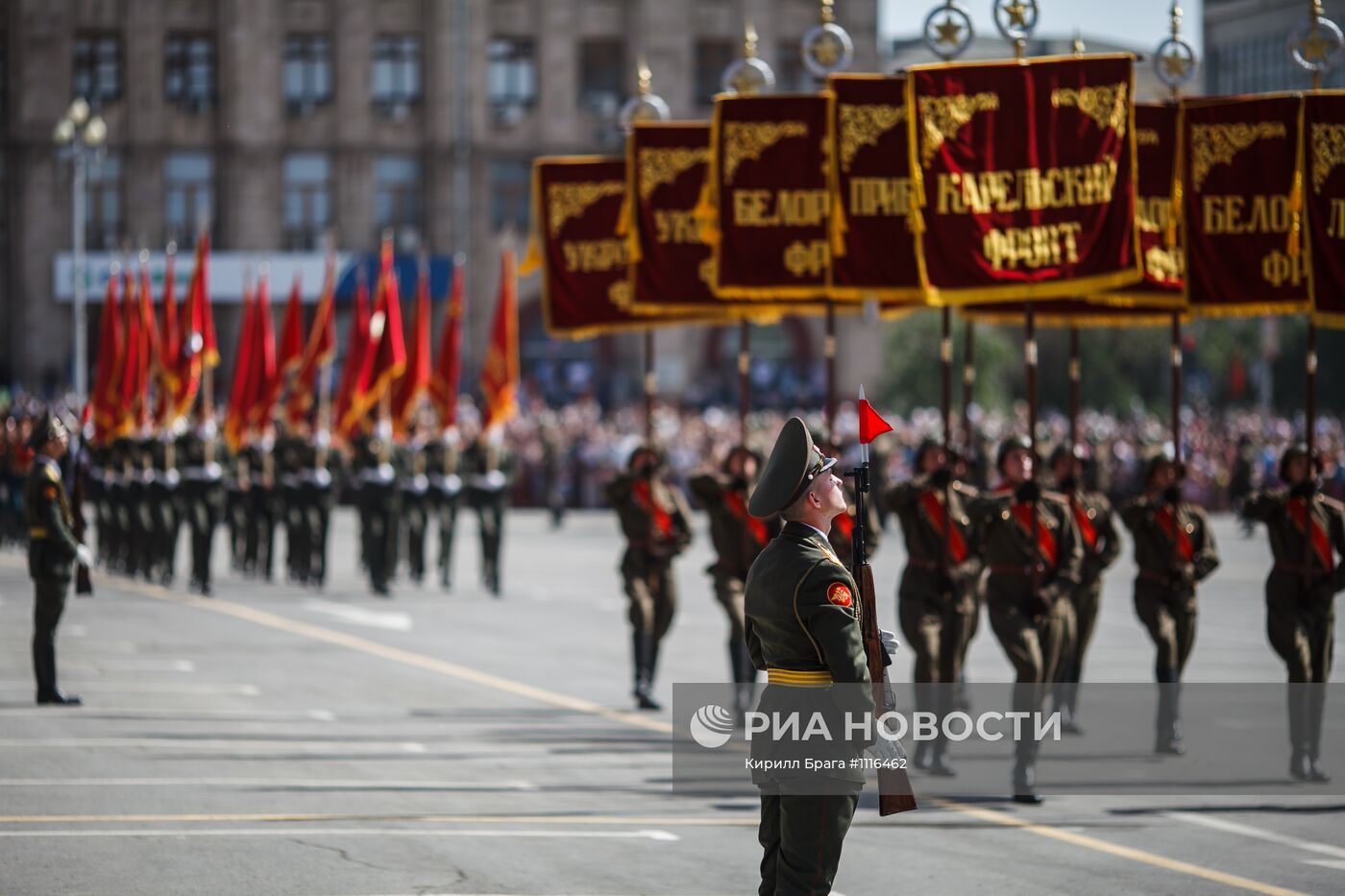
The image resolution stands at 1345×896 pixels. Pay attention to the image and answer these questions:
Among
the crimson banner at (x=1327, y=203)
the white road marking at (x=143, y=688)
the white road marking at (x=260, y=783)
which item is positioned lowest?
the white road marking at (x=143, y=688)

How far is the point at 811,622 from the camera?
704cm

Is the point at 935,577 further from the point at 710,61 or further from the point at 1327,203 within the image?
the point at 710,61

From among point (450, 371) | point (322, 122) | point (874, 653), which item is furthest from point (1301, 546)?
point (322, 122)

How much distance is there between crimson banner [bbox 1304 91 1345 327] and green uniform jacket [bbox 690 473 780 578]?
3789 mm

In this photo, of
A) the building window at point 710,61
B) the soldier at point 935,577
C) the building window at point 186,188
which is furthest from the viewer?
the building window at point 710,61

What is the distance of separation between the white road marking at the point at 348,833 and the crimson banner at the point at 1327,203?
5.51 m

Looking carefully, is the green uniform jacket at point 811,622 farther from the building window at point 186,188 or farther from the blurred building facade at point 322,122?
the building window at point 186,188

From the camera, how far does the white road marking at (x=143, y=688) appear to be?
1582 cm

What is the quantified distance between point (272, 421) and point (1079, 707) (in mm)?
15606

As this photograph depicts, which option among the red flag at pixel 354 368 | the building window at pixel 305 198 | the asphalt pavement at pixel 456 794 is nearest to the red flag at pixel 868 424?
the asphalt pavement at pixel 456 794

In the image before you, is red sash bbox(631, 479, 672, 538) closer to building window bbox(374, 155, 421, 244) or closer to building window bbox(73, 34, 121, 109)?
building window bbox(374, 155, 421, 244)

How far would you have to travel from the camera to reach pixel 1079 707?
15.2 m

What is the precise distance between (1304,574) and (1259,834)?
2.36m

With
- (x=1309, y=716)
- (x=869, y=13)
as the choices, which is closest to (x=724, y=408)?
(x=869, y=13)
